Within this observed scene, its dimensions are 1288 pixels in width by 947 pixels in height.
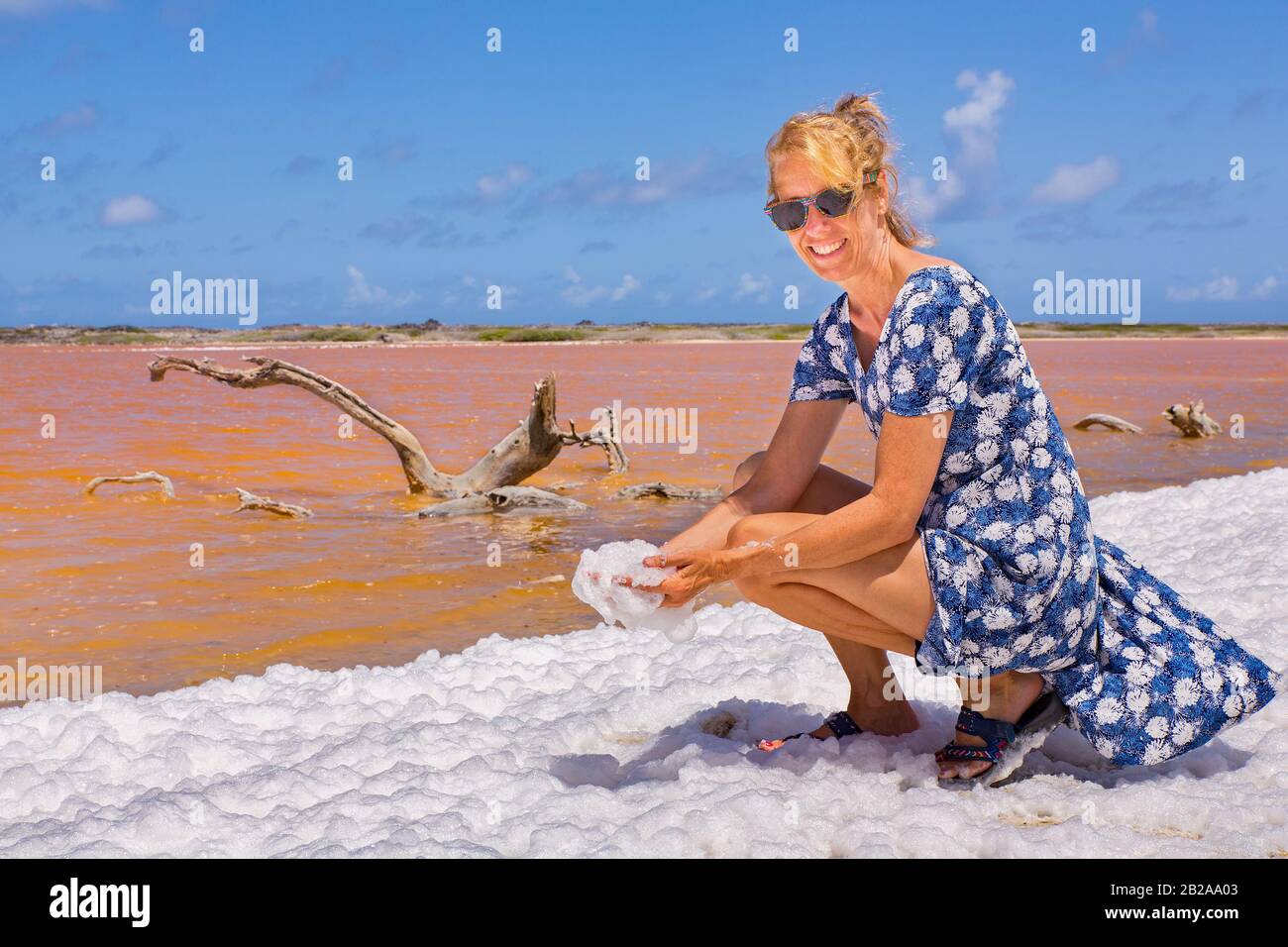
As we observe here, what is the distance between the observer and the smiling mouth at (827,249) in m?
2.77

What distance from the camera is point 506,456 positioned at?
9.17 m

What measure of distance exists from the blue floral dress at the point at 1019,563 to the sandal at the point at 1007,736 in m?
0.05

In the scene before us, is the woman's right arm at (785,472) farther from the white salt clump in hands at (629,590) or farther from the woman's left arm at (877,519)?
the woman's left arm at (877,519)

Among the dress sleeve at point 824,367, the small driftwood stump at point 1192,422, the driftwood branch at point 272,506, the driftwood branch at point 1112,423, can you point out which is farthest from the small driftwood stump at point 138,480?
the small driftwood stump at point 1192,422

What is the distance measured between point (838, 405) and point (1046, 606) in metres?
0.79

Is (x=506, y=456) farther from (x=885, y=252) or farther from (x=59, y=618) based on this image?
(x=885, y=252)

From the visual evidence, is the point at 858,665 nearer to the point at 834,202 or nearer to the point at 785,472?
the point at 785,472

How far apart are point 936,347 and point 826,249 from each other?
0.40 meters

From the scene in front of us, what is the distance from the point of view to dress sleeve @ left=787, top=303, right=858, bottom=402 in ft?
9.86

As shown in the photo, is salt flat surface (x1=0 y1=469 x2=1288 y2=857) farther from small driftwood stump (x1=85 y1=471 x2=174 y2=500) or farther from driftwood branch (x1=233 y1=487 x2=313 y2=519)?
small driftwood stump (x1=85 y1=471 x2=174 y2=500)

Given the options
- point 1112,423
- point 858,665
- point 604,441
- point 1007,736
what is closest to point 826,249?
point 858,665

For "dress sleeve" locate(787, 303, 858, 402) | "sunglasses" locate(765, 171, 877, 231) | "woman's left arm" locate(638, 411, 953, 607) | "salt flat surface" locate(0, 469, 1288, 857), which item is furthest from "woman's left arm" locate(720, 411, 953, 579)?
"salt flat surface" locate(0, 469, 1288, 857)
